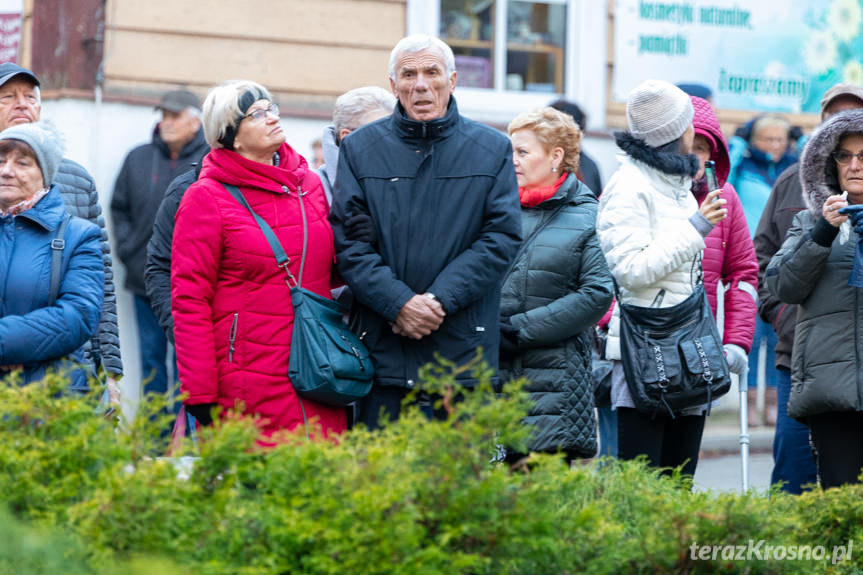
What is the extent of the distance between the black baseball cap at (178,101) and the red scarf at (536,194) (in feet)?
12.6

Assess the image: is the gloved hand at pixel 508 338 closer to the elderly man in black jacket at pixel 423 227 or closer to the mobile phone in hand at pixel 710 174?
the elderly man in black jacket at pixel 423 227

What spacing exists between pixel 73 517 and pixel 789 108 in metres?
8.60

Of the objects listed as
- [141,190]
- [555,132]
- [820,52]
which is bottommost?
[141,190]

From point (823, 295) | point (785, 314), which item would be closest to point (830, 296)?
point (823, 295)

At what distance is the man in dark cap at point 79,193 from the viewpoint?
540cm

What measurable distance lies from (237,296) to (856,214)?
2.36 metres

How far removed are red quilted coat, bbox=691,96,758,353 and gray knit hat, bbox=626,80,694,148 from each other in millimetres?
513

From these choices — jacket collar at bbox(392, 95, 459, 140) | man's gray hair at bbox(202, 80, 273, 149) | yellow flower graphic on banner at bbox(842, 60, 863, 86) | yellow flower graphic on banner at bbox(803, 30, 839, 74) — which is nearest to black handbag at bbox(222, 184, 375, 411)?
man's gray hair at bbox(202, 80, 273, 149)

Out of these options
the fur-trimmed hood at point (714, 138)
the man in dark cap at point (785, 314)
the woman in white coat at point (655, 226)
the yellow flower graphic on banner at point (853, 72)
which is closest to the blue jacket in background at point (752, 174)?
the yellow flower graphic on banner at point (853, 72)

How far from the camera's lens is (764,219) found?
6.90 m

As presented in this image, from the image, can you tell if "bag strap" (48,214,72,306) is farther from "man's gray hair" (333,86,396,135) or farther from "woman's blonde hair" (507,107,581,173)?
"woman's blonde hair" (507,107,581,173)

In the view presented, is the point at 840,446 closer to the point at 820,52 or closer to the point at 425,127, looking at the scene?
the point at 425,127

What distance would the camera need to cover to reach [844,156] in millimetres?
5250

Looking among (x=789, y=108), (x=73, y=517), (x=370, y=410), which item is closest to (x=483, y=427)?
(x=73, y=517)
